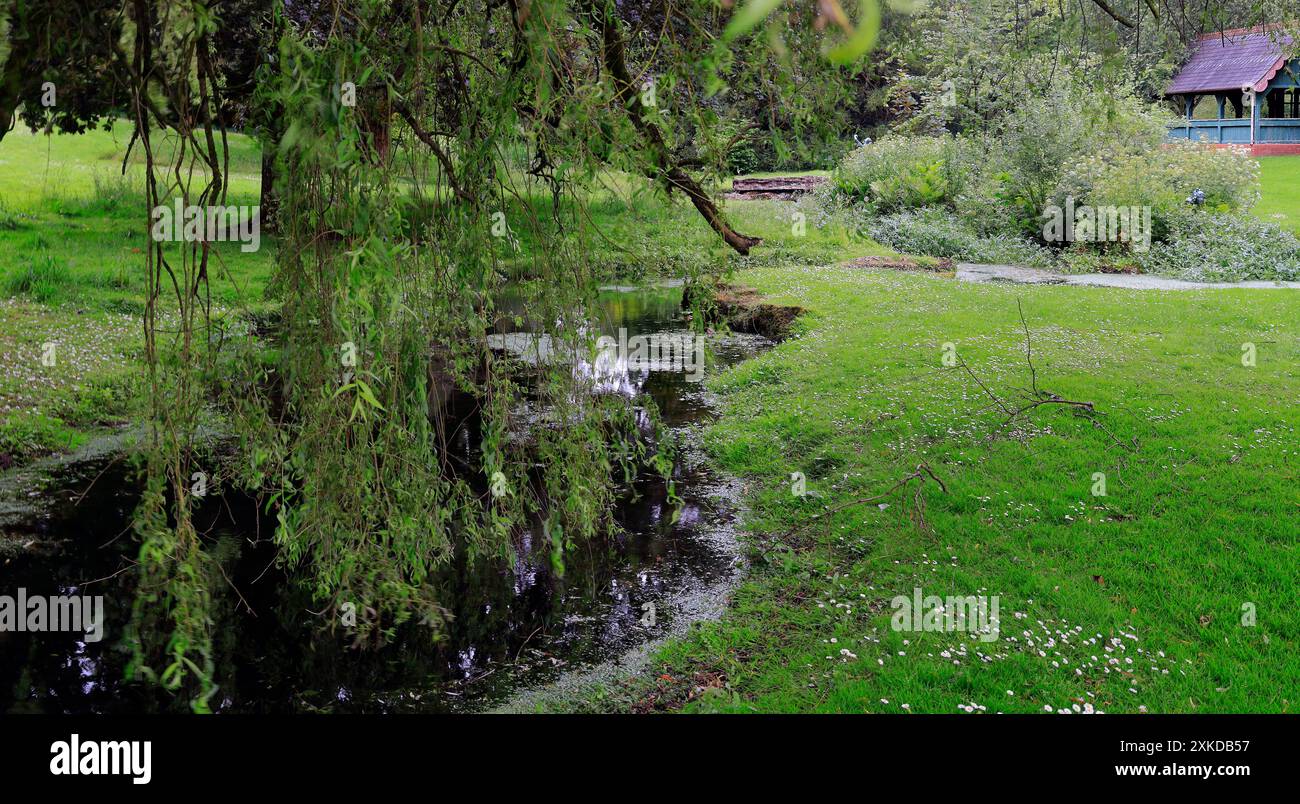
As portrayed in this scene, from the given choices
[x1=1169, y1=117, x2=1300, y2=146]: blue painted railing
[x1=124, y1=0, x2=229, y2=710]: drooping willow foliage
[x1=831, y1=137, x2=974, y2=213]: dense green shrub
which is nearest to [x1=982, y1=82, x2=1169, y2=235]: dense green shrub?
[x1=831, y1=137, x2=974, y2=213]: dense green shrub

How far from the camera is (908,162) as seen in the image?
74.6ft

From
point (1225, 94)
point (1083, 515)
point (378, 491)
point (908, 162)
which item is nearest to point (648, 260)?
point (378, 491)

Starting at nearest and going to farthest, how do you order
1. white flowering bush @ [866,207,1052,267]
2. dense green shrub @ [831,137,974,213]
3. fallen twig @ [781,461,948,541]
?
fallen twig @ [781,461,948,541]
white flowering bush @ [866,207,1052,267]
dense green shrub @ [831,137,974,213]

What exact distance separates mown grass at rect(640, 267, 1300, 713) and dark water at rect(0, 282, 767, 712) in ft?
1.57

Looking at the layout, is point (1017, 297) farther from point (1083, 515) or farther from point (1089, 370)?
point (1083, 515)

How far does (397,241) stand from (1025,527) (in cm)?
459

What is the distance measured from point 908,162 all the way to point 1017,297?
1021 centimetres

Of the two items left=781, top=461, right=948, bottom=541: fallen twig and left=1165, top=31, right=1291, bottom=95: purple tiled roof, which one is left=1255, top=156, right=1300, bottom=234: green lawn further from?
left=781, top=461, right=948, bottom=541: fallen twig

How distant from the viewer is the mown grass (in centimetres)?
477

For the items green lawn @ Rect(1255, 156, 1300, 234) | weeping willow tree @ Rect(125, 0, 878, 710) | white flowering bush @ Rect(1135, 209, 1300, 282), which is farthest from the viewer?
green lawn @ Rect(1255, 156, 1300, 234)

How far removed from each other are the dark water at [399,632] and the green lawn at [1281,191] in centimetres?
1579

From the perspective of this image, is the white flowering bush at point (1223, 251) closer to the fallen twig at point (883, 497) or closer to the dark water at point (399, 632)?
the fallen twig at point (883, 497)

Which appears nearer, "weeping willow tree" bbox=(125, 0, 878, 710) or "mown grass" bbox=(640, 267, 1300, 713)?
"weeping willow tree" bbox=(125, 0, 878, 710)
